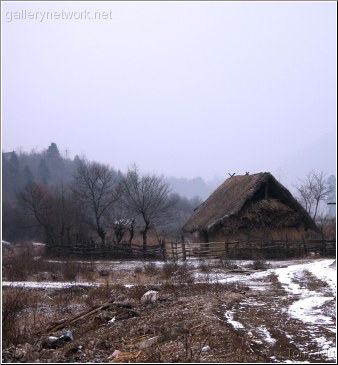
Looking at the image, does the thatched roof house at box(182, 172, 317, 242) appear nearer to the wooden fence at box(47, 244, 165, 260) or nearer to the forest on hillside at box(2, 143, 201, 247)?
the wooden fence at box(47, 244, 165, 260)

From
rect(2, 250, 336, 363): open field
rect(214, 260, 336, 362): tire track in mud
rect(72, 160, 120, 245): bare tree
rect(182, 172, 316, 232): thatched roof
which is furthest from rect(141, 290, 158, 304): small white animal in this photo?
rect(72, 160, 120, 245): bare tree

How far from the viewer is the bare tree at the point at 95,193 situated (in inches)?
1718

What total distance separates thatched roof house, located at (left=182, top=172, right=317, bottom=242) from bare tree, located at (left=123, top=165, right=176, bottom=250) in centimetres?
1094

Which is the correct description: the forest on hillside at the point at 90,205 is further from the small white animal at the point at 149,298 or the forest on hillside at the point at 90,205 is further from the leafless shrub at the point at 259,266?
the small white animal at the point at 149,298

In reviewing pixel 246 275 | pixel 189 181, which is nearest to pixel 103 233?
pixel 189 181

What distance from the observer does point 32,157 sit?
60500mm

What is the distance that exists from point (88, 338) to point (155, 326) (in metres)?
1.25

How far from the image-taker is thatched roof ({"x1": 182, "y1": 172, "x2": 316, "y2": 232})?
27.7 meters

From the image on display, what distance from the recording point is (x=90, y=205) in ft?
147

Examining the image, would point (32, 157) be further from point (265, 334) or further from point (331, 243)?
point (265, 334)

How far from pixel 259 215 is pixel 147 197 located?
47.5 ft

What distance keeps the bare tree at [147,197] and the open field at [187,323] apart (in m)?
23.7

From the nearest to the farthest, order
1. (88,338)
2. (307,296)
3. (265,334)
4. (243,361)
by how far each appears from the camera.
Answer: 1. (243,361)
2. (265,334)
3. (88,338)
4. (307,296)

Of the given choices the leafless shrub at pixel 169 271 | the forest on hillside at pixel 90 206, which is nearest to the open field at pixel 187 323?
the leafless shrub at pixel 169 271
